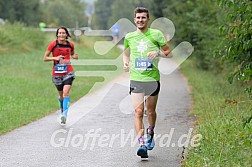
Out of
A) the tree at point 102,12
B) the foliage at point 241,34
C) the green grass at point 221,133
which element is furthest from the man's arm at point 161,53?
the tree at point 102,12

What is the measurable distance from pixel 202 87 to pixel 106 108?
5.70 meters

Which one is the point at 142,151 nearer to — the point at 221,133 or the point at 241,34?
the point at 221,133

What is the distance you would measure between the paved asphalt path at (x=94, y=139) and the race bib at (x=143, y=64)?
1300 millimetres

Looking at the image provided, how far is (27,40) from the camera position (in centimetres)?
4328

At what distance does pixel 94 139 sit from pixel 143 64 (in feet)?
7.32

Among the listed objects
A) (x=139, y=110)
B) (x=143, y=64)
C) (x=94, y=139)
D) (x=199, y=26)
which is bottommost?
(x=94, y=139)

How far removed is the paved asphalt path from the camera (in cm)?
828

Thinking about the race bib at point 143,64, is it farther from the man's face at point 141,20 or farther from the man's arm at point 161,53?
the man's face at point 141,20

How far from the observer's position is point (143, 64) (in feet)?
27.2

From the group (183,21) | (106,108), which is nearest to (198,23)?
(183,21)

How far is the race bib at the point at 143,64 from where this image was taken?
8.28m

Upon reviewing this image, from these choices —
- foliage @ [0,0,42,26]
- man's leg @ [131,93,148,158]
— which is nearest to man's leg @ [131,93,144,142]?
man's leg @ [131,93,148,158]

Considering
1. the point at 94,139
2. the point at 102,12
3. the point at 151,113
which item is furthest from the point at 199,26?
the point at 102,12

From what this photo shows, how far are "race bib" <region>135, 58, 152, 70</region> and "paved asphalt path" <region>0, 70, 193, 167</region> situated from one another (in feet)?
4.26
